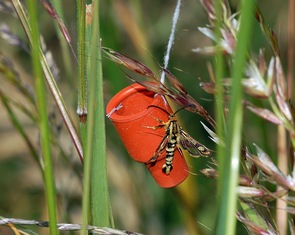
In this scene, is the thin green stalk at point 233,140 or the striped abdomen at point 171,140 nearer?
the thin green stalk at point 233,140

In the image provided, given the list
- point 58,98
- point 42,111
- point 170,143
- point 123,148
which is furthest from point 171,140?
point 123,148

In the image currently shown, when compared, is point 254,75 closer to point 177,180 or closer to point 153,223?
point 177,180

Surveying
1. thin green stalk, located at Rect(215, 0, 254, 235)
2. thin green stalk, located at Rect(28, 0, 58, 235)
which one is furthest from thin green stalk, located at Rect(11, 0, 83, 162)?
thin green stalk, located at Rect(215, 0, 254, 235)

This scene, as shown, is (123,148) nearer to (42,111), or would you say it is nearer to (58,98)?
(58,98)

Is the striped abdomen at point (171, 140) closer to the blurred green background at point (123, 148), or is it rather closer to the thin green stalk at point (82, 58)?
the thin green stalk at point (82, 58)

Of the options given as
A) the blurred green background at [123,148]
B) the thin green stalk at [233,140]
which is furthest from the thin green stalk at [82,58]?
the blurred green background at [123,148]

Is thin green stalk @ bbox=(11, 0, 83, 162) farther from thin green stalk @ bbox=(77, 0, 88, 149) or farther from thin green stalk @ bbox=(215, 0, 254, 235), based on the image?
thin green stalk @ bbox=(215, 0, 254, 235)
